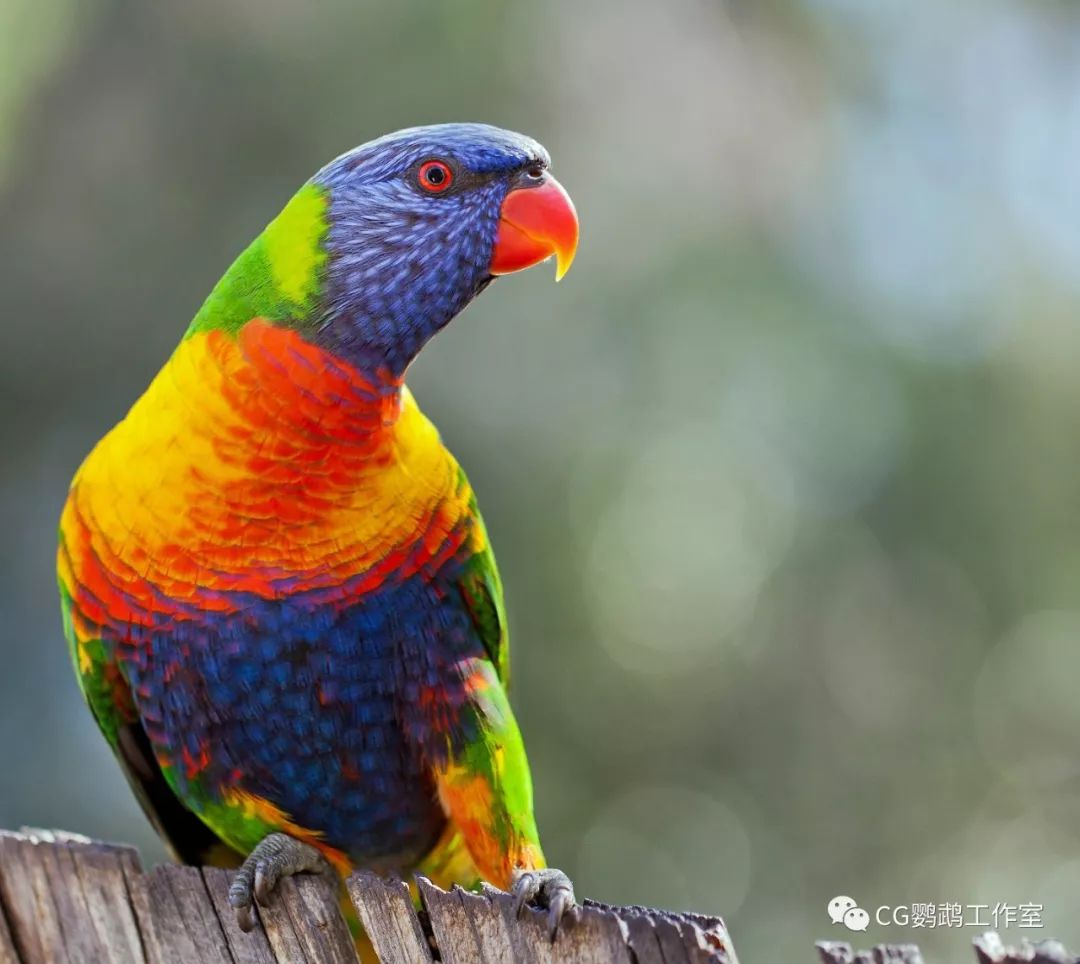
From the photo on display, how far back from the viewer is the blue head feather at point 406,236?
2129 millimetres

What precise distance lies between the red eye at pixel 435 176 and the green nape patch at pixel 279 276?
195 millimetres

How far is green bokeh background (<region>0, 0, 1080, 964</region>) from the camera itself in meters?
5.50

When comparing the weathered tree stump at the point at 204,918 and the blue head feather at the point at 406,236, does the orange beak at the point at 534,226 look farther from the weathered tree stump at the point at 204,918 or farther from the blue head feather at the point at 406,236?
the weathered tree stump at the point at 204,918

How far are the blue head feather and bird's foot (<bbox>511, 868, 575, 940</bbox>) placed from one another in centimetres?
96

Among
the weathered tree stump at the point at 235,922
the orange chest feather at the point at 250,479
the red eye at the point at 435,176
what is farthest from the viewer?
the red eye at the point at 435,176

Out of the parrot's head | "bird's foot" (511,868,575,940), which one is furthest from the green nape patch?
"bird's foot" (511,868,575,940)

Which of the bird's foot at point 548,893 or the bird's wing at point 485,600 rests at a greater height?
A: the bird's wing at point 485,600

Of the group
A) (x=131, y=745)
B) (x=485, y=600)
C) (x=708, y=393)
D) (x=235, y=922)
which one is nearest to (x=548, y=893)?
(x=235, y=922)

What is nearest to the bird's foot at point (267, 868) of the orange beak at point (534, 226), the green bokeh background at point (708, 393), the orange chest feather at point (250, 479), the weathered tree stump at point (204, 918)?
the weathered tree stump at point (204, 918)

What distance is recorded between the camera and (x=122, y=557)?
2092 millimetres

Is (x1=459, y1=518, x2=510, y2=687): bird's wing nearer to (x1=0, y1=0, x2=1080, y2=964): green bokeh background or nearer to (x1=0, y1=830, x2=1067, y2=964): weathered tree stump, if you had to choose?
(x1=0, y1=830, x2=1067, y2=964): weathered tree stump

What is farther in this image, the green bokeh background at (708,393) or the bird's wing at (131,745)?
the green bokeh background at (708,393)

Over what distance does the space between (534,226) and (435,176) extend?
21 centimetres

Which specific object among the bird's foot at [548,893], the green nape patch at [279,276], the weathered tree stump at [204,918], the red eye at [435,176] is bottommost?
the weathered tree stump at [204,918]
